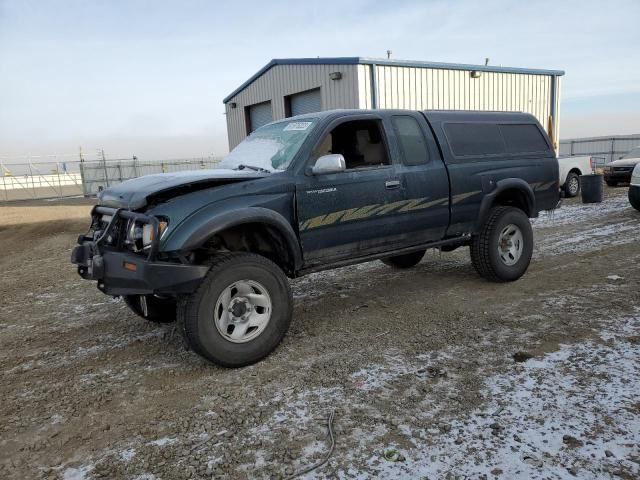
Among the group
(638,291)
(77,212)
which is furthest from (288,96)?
(638,291)

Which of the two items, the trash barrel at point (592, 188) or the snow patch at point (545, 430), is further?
the trash barrel at point (592, 188)

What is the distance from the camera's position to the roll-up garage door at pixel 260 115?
17781mm

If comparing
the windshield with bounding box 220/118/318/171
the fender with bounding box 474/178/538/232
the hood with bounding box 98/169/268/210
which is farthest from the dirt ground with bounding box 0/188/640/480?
the windshield with bounding box 220/118/318/171

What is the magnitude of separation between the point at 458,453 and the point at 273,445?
104cm

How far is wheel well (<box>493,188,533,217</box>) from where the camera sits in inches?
238

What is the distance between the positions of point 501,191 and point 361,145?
1.90 meters

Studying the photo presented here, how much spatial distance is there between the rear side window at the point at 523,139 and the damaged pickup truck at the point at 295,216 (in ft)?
0.07

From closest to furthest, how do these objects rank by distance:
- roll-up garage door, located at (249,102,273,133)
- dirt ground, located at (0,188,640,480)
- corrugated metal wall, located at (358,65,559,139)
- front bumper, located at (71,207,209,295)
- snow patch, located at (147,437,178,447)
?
1. dirt ground, located at (0,188,640,480)
2. snow patch, located at (147,437,178,447)
3. front bumper, located at (71,207,209,295)
4. corrugated metal wall, located at (358,65,559,139)
5. roll-up garage door, located at (249,102,273,133)

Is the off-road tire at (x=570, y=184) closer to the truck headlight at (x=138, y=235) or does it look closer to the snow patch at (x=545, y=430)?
the snow patch at (x=545, y=430)

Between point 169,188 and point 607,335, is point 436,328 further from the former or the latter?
point 169,188

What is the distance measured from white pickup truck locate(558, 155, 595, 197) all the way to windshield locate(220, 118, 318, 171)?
12605 millimetres

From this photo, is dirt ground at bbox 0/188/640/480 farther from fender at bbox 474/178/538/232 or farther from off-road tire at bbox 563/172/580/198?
off-road tire at bbox 563/172/580/198

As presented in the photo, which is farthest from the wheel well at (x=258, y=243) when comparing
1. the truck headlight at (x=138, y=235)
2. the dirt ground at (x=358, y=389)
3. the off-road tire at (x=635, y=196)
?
the off-road tire at (x=635, y=196)

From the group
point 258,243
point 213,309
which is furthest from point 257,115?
point 213,309
